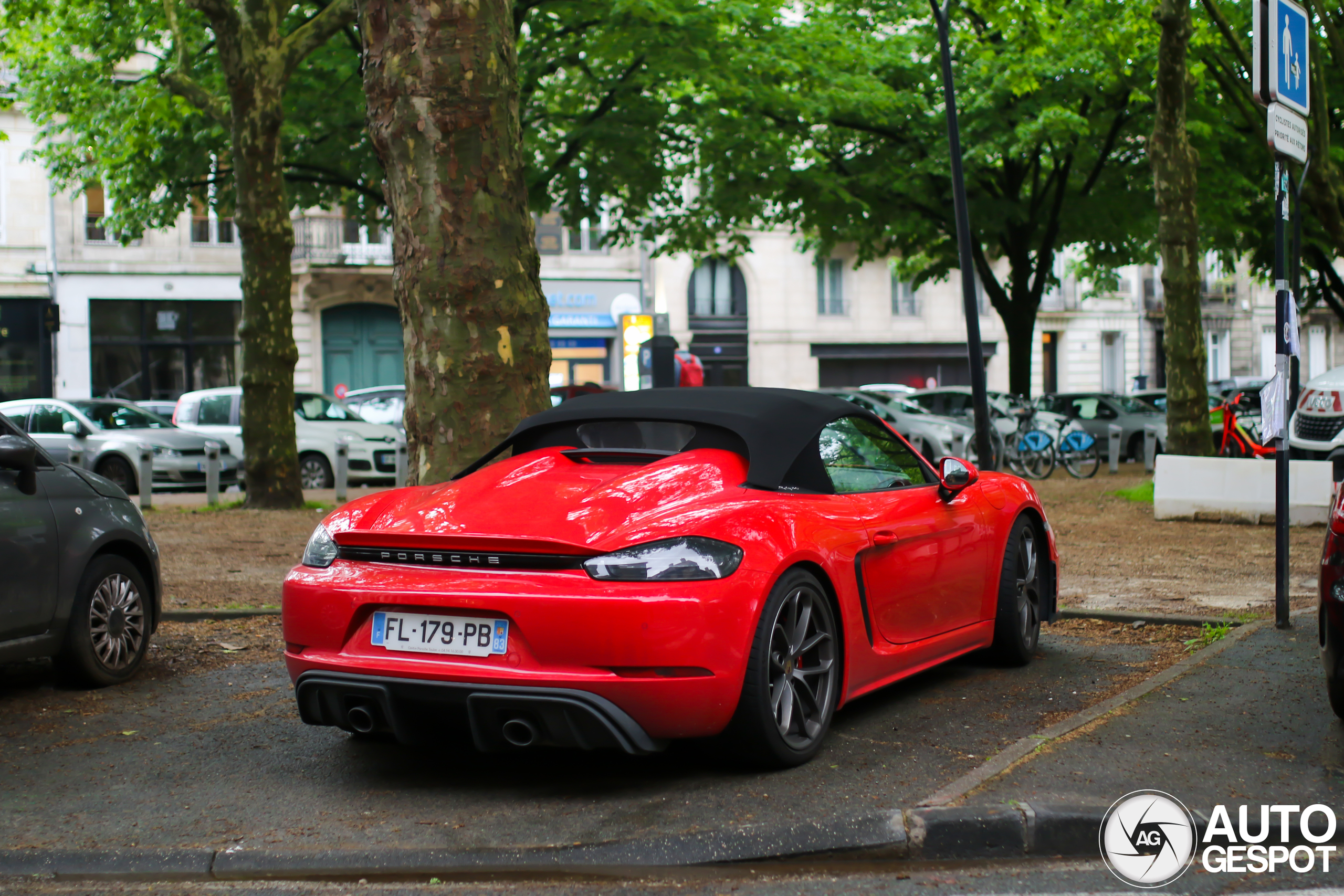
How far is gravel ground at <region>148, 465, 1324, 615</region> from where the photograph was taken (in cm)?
865

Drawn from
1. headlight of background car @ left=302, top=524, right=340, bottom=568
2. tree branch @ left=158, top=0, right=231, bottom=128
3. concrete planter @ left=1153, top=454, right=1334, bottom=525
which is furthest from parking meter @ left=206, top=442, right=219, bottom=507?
headlight of background car @ left=302, top=524, right=340, bottom=568

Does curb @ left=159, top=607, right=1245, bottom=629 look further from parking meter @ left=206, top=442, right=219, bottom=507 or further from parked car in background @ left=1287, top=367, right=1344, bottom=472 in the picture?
parking meter @ left=206, top=442, right=219, bottom=507

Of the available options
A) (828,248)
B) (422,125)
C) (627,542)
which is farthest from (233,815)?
(828,248)

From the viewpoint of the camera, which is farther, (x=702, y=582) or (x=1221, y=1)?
(x=1221, y=1)

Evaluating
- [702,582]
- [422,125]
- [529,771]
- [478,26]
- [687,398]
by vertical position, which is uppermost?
[478,26]

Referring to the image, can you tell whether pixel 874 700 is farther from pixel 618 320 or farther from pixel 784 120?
pixel 618 320

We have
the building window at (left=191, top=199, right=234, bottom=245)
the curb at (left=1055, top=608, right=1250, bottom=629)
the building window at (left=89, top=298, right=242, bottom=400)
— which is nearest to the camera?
the curb at (left=1055, top=608, right=1250, bottom=629)

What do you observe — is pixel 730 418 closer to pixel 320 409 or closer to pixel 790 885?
pixel 790 885

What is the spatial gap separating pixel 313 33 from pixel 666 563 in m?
12.9

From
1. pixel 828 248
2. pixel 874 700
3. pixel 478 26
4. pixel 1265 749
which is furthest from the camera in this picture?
pixel 828 248

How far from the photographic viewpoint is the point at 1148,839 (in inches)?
154

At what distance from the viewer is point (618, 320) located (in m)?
41.1

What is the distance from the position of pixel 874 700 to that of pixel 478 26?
12.9ft

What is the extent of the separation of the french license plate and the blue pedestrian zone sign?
4885 millimetres
